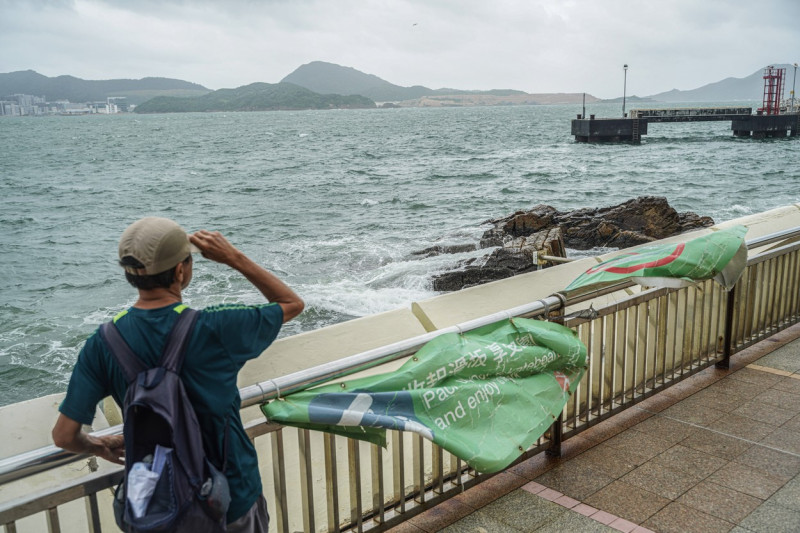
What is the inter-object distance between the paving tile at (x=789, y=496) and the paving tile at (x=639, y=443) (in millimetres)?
727

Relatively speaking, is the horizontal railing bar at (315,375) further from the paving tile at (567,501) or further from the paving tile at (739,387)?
the paving tile at (739,387)

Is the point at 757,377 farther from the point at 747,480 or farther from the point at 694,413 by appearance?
the point at 747,480

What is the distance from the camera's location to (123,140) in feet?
386

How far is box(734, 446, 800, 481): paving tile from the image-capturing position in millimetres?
4416

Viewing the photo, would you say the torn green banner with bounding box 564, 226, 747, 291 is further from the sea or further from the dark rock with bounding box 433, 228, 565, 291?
the dark rock with bounding box 433, 228, 565, 291

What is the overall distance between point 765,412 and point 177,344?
15.0 feet

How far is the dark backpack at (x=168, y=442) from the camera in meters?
2.17

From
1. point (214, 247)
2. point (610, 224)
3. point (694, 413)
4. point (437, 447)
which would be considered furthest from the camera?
point (610, 224)

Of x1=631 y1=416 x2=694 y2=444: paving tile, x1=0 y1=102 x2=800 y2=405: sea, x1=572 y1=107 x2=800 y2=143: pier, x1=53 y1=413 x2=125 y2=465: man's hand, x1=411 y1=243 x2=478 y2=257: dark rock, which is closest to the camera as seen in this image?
x1=53 y1=413 x2=125 y2=465: man's hand

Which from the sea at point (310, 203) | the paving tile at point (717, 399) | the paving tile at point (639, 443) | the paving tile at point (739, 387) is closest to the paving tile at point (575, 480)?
the paving tile at point (639, 443)

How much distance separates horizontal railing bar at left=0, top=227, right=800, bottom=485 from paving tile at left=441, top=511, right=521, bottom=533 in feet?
3.35

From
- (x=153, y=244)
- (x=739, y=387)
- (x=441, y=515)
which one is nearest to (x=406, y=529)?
(x=441, y=515)

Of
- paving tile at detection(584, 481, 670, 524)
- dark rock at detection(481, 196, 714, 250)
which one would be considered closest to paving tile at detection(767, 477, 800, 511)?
paving tile at detection(584, 481, 670, 524)

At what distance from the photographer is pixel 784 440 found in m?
4.84
